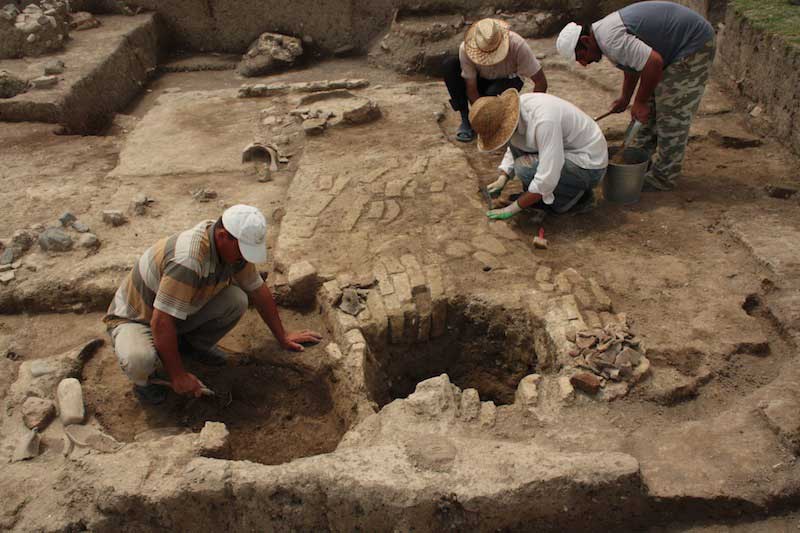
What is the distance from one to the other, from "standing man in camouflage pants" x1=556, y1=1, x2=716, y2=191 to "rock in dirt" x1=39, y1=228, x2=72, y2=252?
3.85 m

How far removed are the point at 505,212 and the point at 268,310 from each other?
1.89m

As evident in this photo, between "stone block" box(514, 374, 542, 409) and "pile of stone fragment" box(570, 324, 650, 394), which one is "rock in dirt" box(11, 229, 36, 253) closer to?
"stone block" box(514, 374, 542, 409)

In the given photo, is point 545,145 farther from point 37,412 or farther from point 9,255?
point 9,255

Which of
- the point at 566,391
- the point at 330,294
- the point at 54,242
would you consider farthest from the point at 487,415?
the point at 54,242

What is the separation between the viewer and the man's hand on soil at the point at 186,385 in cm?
333

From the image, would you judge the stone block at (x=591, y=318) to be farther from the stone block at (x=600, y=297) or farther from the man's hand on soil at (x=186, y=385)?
the man's hand on soil at (x=186, y=385)

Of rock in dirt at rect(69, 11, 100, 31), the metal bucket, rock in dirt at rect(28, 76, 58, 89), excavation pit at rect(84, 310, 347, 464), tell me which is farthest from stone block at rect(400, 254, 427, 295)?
rock in dirt at rect(69, 11, 100, 31)

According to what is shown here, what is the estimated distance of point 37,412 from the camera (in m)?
3.16

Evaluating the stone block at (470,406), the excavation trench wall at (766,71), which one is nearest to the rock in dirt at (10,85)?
the stone block at (470,406)

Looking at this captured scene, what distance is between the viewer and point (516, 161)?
461cm

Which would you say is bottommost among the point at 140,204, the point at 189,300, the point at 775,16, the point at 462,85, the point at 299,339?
the point at 299,339

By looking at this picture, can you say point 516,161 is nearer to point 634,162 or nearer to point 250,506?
point 634,162

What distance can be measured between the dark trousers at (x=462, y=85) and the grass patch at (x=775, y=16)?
2.28 metres

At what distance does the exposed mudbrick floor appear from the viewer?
8.75ft
